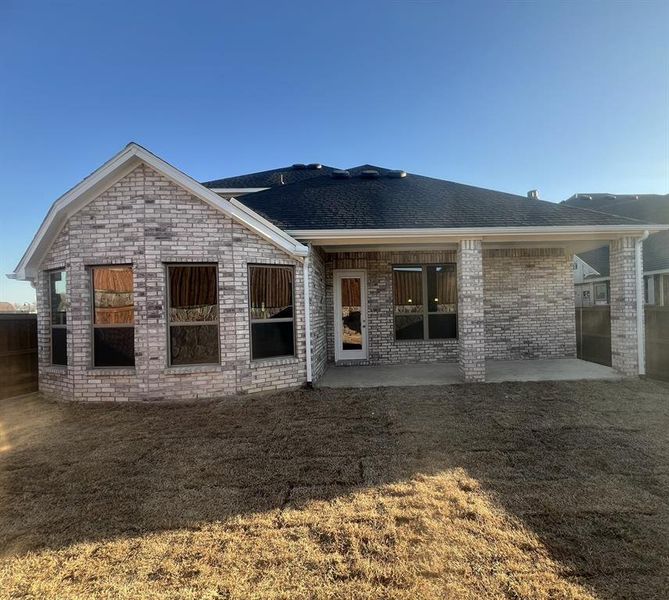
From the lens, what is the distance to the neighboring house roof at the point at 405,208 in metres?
7.28

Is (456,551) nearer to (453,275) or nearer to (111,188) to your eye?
(111,188)

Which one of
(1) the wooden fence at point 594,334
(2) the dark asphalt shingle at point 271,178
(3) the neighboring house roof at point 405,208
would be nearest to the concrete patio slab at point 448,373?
(1) the wooden fence at point 594,334

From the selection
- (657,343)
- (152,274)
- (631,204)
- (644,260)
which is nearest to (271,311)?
(152,274)

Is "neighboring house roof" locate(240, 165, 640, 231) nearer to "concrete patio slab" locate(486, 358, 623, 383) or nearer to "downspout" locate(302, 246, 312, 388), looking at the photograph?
"downspout" locate(302, 246, 312, 388)

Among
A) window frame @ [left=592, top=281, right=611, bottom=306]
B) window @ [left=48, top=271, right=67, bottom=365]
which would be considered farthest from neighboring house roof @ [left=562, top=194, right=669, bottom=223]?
window @ [left=48, top=271, right=67, bottom=365]

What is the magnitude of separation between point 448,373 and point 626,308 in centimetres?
391

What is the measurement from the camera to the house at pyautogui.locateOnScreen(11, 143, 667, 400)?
6.12 m

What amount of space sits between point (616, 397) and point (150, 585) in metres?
7.14

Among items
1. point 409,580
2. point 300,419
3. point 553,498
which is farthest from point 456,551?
point 300,419

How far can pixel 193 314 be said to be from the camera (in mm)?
Result: 6309

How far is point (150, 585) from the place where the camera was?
2.11 metres

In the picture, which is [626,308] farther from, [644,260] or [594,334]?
[644,260]

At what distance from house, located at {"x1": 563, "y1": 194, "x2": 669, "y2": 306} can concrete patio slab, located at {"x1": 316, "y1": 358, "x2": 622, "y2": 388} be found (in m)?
9.41

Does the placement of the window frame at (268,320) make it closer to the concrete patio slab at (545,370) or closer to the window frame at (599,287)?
the concrete patio slab at (545,370)
